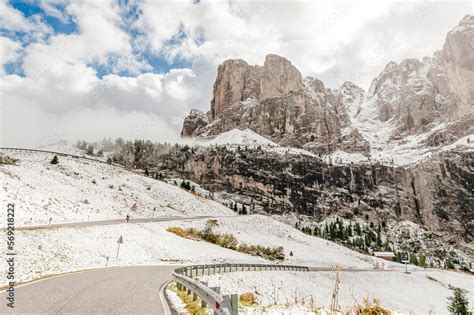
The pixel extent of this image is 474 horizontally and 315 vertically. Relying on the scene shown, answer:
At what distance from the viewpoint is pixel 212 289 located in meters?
10.2

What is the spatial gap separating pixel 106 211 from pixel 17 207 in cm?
1782

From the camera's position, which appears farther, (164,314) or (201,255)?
(201,255)

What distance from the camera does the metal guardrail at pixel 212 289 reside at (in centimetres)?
652

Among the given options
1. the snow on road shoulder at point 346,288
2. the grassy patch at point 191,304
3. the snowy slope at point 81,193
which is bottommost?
the snow on road shoulder at point 346,288

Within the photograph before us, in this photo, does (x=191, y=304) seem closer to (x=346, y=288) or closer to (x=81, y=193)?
(x=346, y=288)

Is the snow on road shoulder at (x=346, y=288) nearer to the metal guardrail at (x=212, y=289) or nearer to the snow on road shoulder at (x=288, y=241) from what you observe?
the metal guardrail at (x=212, y=289)

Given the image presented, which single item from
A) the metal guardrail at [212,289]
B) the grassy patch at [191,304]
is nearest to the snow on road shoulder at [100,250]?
the metal guardrail at [212,289]

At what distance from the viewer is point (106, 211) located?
53875 mm

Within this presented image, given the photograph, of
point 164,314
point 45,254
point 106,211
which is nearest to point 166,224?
point 106,211

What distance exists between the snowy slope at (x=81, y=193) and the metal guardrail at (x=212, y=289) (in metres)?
18.4

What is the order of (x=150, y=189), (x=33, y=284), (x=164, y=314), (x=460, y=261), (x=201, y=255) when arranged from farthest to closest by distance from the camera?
(x=460, y=261), (x=150, y=189), (x=201, y=255), (x=33, y=284), (x=164, y=314)

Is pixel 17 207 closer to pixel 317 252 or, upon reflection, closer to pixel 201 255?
pixel 201 255

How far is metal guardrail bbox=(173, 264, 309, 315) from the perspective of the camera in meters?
6.52

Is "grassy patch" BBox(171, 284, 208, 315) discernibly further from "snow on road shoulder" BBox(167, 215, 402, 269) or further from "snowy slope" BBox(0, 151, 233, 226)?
"snow on road shoulder" BBox(167, 215, 402, 269)
